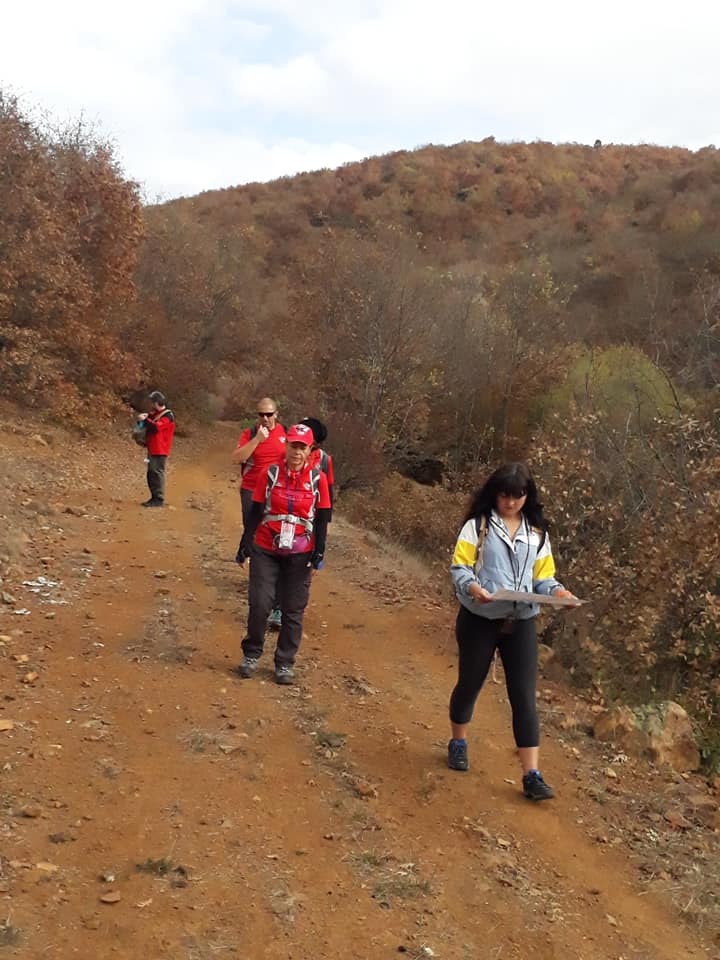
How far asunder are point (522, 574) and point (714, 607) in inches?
117

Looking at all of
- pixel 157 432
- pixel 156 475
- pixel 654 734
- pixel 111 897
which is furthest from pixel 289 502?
pixel 156 475

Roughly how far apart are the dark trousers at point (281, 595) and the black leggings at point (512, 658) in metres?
1.54

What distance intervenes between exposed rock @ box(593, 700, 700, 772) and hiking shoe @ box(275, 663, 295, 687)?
7.31 ft

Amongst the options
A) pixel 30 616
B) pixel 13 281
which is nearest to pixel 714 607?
pixel 30 616

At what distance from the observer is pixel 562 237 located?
155ft

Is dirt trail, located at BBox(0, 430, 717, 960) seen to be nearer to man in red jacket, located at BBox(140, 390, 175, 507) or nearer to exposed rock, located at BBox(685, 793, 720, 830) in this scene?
exposed rock, located at BBox(685, 793, 720, 830)

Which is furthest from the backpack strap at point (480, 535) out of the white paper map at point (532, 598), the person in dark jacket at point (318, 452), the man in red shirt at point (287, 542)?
the person in dark jacket at point (318, 452)

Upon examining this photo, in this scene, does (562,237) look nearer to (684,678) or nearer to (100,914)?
(684,678)

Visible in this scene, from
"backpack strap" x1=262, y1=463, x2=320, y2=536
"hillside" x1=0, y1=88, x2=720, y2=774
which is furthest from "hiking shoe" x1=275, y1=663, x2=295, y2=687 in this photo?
"hillside" x1=0, y1=88, x2=720, y2=774

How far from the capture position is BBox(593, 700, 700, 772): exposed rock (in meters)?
5.79

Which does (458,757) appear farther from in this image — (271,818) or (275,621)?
(275,621)

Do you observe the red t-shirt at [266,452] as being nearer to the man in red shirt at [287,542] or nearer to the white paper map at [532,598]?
the man in red shirt at [287,542]

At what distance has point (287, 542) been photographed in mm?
5785

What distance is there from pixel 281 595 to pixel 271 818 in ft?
6.73
